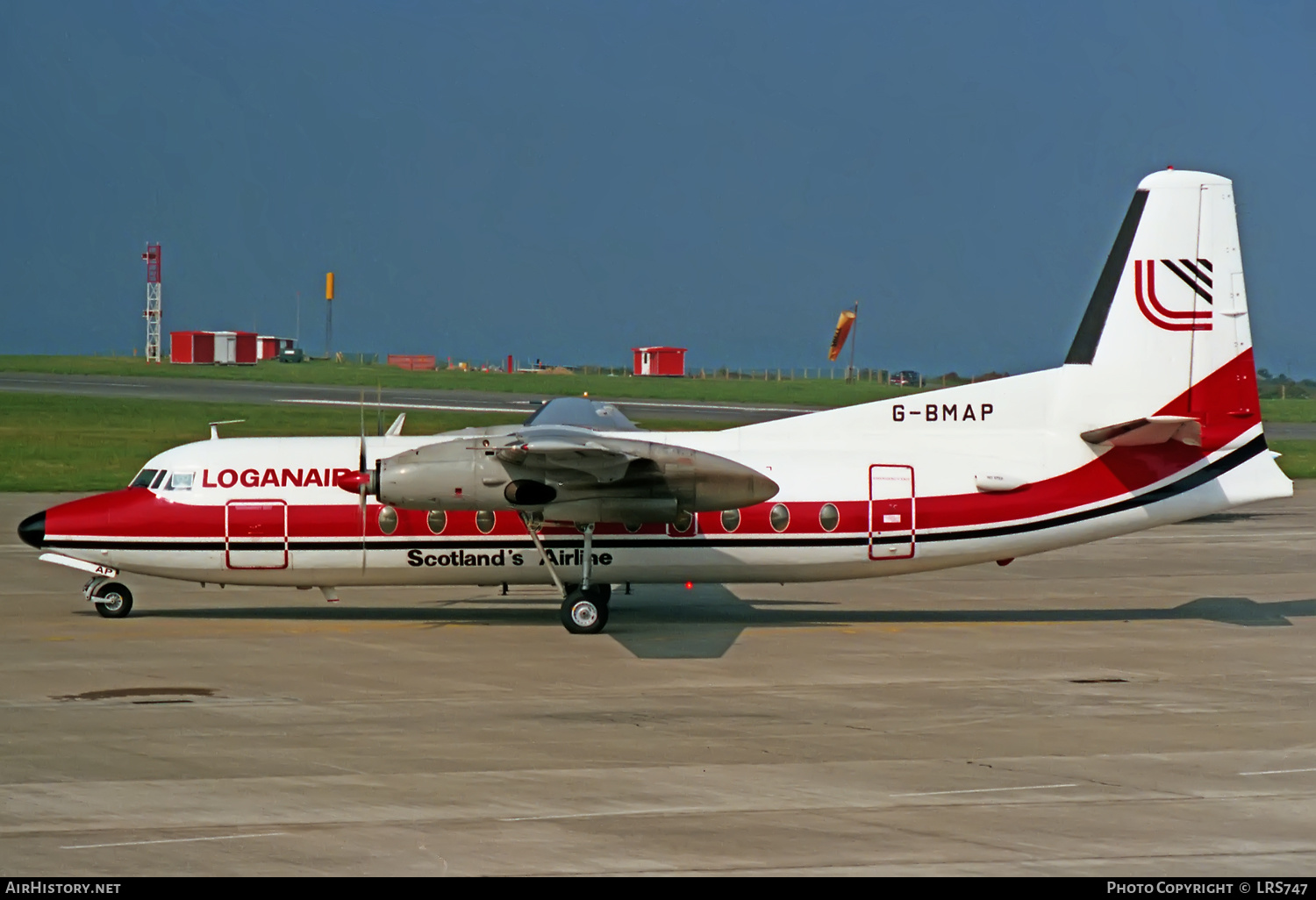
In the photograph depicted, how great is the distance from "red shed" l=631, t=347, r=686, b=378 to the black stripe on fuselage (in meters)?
103

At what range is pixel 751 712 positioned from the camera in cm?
1546

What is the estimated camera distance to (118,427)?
6184 centimetres

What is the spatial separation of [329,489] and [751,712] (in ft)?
28.1

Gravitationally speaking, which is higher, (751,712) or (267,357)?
(267,357)

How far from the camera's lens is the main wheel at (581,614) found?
20688mm

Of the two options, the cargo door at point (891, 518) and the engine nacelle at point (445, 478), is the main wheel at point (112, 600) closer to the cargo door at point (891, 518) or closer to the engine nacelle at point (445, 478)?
the engine nacelle at point (445, 478)

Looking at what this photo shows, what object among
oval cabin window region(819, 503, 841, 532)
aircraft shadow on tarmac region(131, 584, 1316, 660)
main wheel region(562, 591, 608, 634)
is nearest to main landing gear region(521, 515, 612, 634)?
main wheel region(562, 591, 608, 634)

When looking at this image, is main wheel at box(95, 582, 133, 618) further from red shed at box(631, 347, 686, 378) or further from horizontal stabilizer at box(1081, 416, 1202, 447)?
red shed at box(631, 347, 686, 378)

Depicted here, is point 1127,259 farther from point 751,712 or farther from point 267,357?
point 267,357

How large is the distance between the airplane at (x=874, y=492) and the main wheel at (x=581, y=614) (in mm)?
35

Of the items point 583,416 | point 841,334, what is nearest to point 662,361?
point 841,334

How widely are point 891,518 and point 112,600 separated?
1172cm

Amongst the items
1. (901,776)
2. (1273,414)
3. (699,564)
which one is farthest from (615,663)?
(1273,414)

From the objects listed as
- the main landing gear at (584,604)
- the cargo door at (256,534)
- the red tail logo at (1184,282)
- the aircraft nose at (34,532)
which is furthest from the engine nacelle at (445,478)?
the red tail logo at (1184,282)
